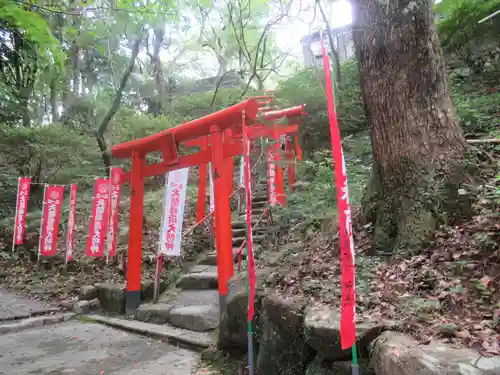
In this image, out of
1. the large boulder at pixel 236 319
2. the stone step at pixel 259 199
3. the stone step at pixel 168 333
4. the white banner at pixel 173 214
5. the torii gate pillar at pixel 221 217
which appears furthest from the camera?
the stone step at pixel 259 199

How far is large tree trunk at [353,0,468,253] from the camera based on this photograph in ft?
12.6

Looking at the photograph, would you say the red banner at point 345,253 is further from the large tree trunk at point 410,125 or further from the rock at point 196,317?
the rock at point 196,317

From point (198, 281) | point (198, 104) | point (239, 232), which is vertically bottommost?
point (198, 281)

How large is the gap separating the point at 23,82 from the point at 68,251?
7315 mm

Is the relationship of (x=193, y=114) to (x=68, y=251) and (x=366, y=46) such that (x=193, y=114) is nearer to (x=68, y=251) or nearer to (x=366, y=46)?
(x=68, y=251)

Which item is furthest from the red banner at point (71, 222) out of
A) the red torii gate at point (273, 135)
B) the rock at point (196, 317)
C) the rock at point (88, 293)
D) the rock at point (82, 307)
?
the rock at point (196, 317)

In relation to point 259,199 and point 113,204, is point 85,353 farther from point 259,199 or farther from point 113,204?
point 259,199

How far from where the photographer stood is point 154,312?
6812 mm

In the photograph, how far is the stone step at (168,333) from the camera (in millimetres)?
5402

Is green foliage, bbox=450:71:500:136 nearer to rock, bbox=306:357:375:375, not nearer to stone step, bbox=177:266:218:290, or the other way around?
rock, bbox=306:357:375:375

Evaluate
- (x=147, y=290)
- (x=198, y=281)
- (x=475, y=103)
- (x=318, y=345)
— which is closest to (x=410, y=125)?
(x=318, y=345)

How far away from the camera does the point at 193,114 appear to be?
18188 millimetres

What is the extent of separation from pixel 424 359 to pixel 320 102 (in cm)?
1011

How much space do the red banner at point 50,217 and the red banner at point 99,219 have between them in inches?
56.9
